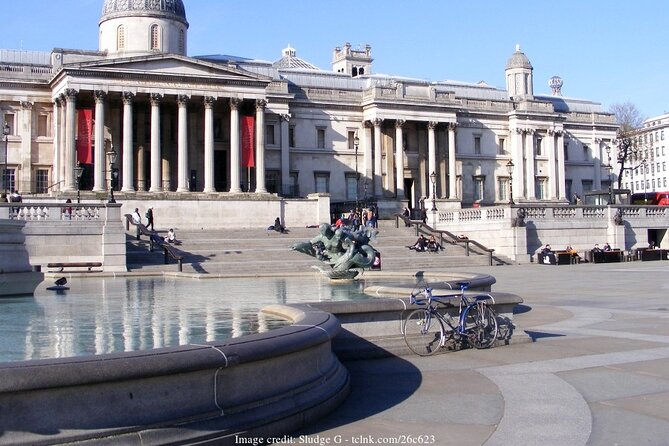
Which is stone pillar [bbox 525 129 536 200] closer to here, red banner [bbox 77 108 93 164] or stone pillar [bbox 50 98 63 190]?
red banner [bbox 77 108 93 164]

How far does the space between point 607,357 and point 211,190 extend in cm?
4985

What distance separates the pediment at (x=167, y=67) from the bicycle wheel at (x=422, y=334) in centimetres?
5042

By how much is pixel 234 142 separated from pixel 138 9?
13989mm

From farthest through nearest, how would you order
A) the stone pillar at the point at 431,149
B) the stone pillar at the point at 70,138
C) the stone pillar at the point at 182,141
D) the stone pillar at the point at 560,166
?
1. the stone pillar at the point at 560,166
2. the stone pillar at the point at 431,149
3. the stone pillar at the point at 182,141
4. the stone pillar at the point at 70,138

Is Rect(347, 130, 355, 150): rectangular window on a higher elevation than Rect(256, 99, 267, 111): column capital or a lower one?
lower

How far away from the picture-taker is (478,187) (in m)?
80.0

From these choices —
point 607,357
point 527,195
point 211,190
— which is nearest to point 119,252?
point 211,190

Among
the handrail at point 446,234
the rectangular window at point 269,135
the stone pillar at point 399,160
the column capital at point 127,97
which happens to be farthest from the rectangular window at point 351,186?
the column capital at point 127,97

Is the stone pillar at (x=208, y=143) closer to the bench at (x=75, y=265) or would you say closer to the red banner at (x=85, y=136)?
the red banner at (x=85, y=136)

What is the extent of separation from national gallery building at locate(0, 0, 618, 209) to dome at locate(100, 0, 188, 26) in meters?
0.14

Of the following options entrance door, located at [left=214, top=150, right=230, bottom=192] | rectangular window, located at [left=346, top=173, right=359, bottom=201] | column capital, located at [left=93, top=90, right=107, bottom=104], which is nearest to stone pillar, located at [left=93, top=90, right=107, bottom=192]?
column capital, located at [left=93, top=90, right=107, bottom=104]

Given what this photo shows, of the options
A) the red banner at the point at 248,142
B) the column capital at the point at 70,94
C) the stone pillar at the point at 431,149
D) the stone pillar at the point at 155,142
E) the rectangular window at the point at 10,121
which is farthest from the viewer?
the stone pillar at the point at 431,149

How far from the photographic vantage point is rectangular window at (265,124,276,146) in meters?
70.0

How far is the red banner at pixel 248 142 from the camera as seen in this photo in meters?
62.8
